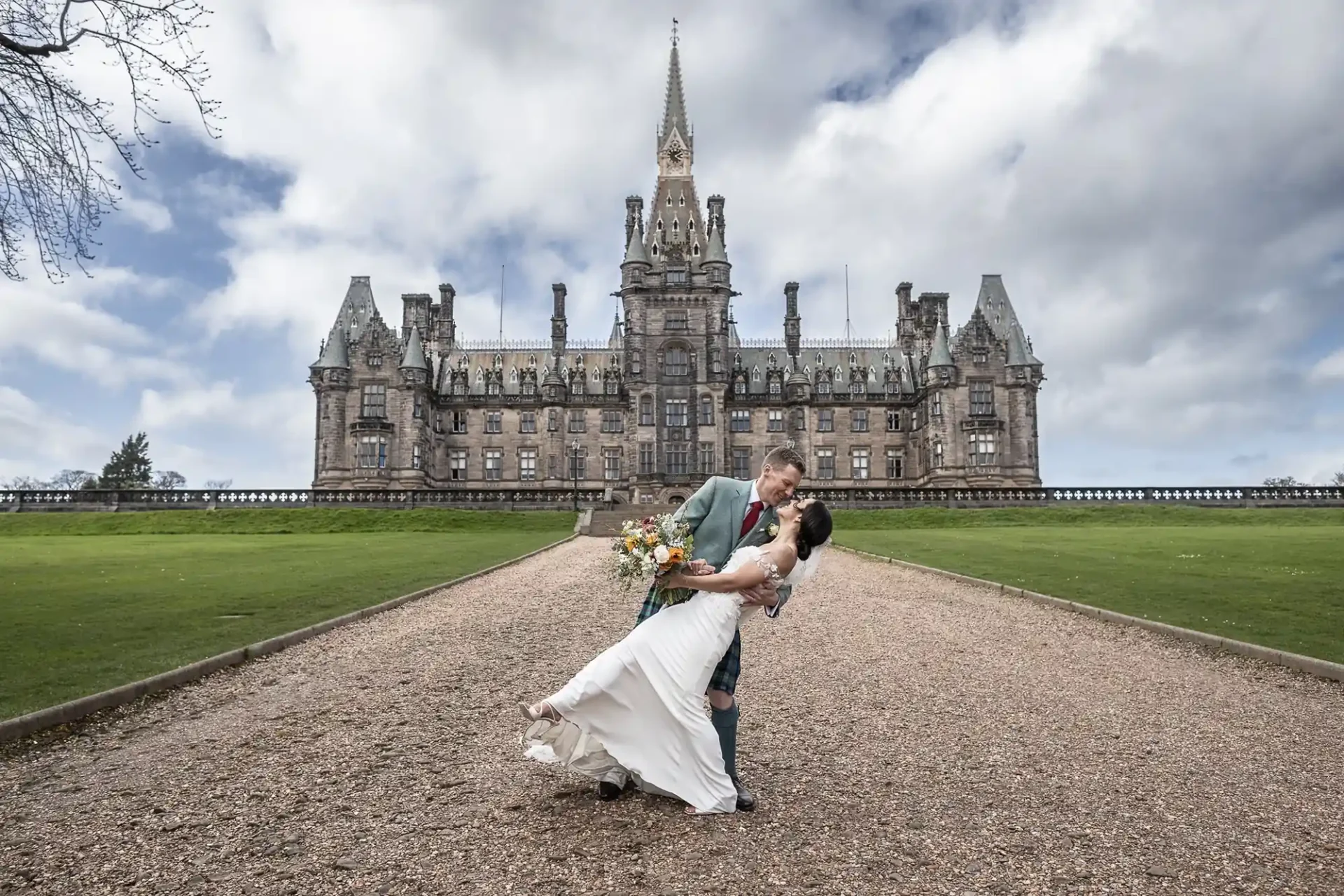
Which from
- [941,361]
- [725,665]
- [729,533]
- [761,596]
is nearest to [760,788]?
[725,665]

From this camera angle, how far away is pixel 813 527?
5805mm

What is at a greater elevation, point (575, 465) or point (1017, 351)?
point (1017, 351)

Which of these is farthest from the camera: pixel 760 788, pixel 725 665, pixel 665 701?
pixel 760 788

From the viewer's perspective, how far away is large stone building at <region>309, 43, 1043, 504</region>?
5959cm

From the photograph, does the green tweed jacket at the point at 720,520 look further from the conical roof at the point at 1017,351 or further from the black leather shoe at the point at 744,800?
the conical roof at the point at 1017,351

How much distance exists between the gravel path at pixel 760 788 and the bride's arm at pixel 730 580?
5.33 ft

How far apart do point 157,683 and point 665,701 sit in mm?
7163

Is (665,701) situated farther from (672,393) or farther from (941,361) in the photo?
(941,361)

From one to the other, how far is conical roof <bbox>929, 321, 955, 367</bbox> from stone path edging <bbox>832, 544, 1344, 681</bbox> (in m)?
42.6

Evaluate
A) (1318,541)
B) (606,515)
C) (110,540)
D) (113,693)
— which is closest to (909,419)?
(606,515)

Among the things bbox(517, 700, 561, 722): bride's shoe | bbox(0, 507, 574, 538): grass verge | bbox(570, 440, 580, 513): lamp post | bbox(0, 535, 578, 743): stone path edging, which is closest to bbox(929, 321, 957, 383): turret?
bbox(570, 440, 580, 513): lamp post

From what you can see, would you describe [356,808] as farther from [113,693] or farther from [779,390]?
[779,390]

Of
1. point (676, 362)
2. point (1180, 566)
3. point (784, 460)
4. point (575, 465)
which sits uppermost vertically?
point (676, 362)

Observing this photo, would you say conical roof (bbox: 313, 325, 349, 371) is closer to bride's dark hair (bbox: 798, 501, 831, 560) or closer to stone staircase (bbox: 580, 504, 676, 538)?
stone staircase (bbox: 580, 504, 676, 538)
